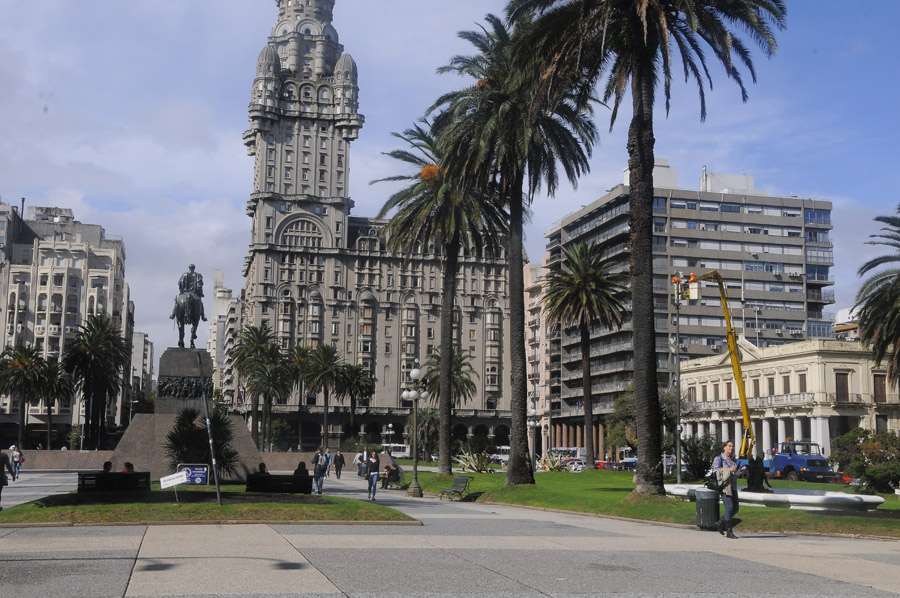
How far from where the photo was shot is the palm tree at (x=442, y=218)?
4419 cm

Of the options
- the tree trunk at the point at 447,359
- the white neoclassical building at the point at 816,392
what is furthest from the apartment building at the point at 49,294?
the tree trunk at the point at 447,359

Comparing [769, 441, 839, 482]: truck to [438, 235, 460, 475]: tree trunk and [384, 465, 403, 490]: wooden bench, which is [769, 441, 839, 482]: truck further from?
[384, 465, 403, 490]: wooden bench

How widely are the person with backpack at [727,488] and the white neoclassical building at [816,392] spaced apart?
201ft

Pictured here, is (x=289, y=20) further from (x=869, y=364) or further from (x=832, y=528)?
(x=832, y=528)

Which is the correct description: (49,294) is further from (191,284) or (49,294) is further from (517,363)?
(517,363)

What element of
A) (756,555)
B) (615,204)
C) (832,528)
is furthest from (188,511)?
(615,204)

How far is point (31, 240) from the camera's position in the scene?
447ft

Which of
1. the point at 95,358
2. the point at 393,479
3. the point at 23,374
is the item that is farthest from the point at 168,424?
the point at 23,374

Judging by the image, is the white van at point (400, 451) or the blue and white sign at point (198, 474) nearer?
the blue and white sign at point (198, 474)

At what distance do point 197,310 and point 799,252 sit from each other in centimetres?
8635

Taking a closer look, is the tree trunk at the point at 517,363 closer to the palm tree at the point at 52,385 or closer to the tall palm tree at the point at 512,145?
the tall palm tree at the point at 512,145

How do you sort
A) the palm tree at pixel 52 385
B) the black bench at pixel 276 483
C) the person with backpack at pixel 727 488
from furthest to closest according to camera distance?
the palm tree at pixel 52 385 → the black bench at pixel 276 483 → the person with backpack at pixel 727 488

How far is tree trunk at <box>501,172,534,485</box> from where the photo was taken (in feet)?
118

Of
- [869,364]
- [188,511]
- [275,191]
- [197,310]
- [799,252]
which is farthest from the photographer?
[275,191]
